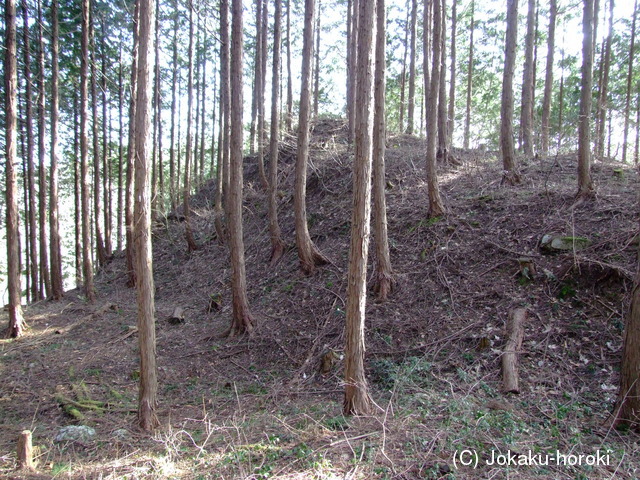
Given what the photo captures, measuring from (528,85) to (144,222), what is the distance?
453 inches

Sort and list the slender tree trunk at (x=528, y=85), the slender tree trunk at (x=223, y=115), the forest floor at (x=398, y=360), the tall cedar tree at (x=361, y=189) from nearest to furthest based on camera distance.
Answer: the forest floor at (x=398, y=360), the tall cedar tree at (x=361, y=189), the slender tree trunk at (x=223, y=115), the slender tree trunk at (x=528, y=85)

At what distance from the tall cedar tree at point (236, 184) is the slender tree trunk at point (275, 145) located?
9.58ft

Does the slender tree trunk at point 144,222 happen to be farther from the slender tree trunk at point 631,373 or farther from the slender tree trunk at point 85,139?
the slender tree trunk at point 85,139

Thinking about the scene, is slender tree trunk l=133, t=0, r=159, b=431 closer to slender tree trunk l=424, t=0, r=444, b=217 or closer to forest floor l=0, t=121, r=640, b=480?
forest floor l=0, t=121, r=640, b=480

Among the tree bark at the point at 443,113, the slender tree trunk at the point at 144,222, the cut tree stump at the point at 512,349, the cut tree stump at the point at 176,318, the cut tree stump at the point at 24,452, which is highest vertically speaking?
the tree bark at the point at 443,113

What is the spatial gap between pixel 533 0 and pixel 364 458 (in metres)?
13.8

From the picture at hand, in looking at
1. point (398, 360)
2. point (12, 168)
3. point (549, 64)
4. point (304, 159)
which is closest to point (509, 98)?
point (304, 159)

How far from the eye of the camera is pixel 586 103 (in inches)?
321

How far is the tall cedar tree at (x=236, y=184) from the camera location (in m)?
8.09

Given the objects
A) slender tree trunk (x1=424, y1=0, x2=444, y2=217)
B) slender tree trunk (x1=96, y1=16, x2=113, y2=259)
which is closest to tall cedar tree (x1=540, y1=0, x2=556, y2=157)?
Answer: slender tree trunk (x1=424, y1=0, x2=444, y2=217)

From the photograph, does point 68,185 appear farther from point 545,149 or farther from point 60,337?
point 545,149

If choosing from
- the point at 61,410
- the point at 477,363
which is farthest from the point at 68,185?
the point at 477,363

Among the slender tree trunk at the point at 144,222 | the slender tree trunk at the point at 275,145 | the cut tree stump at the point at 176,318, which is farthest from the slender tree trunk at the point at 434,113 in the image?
the cut tree stump at the point at 176,318

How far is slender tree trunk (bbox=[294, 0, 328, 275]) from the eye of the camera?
9671mm
